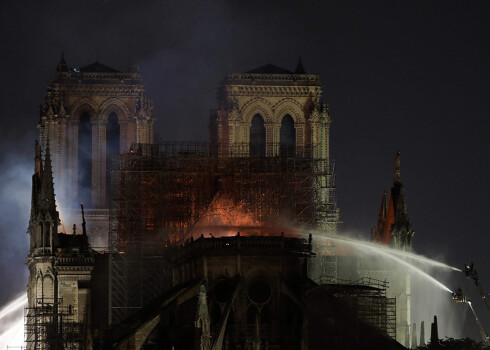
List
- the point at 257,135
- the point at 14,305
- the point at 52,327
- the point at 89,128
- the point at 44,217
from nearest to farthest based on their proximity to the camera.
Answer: the point at 52,327, the point at 44,217, the point at 14,305, the point at 89,128, the point at 257,135

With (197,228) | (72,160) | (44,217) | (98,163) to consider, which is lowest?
(197,228)

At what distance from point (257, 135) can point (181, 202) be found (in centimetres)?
1005

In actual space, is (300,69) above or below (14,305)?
above

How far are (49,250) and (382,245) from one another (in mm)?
18978

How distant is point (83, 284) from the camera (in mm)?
95438

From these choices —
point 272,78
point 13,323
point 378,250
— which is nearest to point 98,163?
point 13,323

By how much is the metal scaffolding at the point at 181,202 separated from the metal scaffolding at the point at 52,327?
409 cm

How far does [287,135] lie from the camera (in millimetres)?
108750

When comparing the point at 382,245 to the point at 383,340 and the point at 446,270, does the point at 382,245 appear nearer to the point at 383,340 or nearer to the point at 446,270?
the point at 446,270

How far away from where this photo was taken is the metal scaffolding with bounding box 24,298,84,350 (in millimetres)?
90375

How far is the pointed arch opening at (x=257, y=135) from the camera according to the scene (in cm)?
10819

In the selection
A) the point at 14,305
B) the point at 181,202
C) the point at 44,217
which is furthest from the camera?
the point at 14,305

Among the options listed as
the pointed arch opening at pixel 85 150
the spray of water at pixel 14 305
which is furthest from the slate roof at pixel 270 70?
the spray of water at pixel 14 305

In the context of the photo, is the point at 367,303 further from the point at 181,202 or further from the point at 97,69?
the point at 97,69
